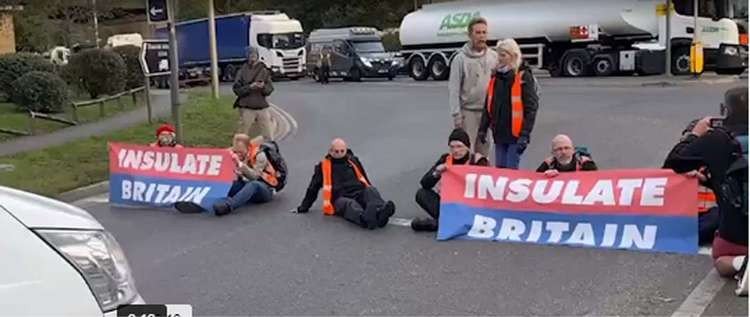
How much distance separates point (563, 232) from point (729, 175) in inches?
73.2

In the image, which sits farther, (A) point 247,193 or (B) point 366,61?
(B) point 366,61

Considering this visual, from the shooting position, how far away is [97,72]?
2430cm

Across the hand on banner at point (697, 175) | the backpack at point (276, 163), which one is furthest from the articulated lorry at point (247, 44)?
the hand on banner at point (697, 175)

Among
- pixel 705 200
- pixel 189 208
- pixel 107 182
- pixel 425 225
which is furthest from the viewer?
pixel 107 182

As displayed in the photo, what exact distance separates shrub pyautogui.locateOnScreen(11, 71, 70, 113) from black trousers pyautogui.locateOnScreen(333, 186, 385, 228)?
520 inches

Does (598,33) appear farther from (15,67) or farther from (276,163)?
(276,163)

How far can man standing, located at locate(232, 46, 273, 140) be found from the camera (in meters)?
13.4

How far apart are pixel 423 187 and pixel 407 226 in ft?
1.34

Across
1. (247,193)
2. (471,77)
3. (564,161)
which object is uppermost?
(471,77)

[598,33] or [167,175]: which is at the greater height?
[598,33]

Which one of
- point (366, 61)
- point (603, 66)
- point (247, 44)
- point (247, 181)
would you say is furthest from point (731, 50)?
point (247, 181)

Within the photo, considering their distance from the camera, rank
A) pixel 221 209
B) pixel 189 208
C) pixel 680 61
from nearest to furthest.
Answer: pixel 221 209, pixel 189 208, pixel 680 61

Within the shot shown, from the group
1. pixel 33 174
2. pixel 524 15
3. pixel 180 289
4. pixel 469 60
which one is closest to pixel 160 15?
pixel 33 174

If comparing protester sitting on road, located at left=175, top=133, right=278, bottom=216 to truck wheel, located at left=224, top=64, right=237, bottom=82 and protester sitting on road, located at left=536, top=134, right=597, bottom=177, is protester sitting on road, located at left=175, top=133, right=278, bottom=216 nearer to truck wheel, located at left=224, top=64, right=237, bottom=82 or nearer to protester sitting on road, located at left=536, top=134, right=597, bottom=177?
protester sitting on road, located at left=536, top=134, right=597, bottom=177
